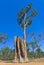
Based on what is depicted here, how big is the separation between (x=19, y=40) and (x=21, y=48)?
Result: 0.68 m

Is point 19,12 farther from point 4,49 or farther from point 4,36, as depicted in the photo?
point 4,49

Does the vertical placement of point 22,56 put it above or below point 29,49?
below

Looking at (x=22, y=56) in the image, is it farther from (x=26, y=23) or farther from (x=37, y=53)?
(x=37, y=53)

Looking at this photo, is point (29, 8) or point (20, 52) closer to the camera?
point (20, 52)

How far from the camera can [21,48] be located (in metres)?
13.9

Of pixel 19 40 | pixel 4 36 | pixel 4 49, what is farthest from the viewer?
pixel 4 49

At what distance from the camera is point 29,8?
1084 inches

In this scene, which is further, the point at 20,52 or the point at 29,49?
the point at 29,49

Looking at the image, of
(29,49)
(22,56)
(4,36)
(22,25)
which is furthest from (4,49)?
(22,56)

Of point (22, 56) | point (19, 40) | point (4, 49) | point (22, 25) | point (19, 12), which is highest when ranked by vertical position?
point (4, 49)

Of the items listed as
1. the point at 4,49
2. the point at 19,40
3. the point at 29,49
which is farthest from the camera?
the point at 4,49

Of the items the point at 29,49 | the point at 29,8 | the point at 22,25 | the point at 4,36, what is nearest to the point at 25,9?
the point at 29,8

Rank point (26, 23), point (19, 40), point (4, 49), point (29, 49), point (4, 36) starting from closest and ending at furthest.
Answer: point (19, 40)
point (26, 23)
point (4, 36)
point (29, 49)
point (4, 49)

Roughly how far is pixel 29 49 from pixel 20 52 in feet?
109
